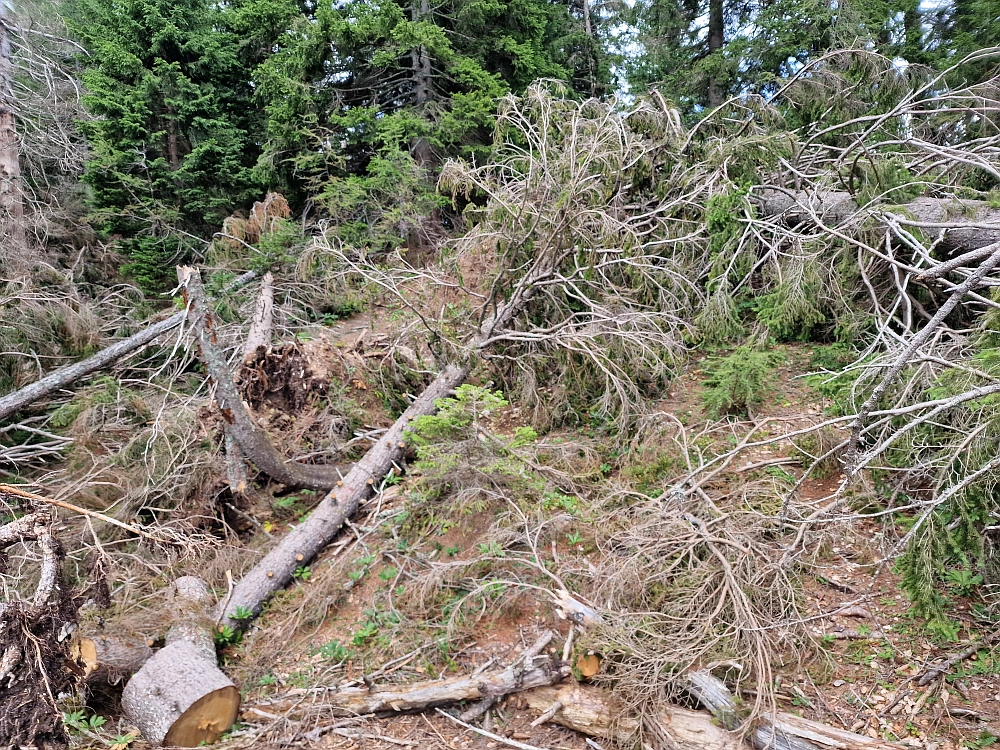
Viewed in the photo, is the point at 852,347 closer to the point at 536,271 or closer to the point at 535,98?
the point at 536,271

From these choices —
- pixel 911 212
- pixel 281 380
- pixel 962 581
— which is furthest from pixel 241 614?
pixel 911 212

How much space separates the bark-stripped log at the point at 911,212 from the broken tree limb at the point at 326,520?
12.6 ft

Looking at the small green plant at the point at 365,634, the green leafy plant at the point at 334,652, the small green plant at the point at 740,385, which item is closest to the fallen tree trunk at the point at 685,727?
the small green plant at the point at 365,634

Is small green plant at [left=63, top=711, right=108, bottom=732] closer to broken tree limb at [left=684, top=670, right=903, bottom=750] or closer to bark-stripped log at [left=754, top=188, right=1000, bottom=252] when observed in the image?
broken tree limb at [left=684, top=670, right=903, bottom=750]

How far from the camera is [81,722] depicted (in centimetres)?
317

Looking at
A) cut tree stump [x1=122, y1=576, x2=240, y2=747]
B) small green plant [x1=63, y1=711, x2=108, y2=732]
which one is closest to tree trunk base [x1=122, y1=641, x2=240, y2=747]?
cut tree stump [x1=122, y1=576, x2=240, y2=747]

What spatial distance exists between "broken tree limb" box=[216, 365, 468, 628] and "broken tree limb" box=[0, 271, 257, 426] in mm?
2386

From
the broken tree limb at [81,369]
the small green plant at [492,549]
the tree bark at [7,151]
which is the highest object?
the tree bark at [7,151]

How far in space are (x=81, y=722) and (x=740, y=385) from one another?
5.02 metres

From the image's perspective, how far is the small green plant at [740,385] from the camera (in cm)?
472

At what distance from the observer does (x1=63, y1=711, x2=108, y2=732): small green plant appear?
310 cm

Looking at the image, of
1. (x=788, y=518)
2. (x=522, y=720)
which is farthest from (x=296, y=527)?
(x=788, y=518)

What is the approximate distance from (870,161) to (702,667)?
15.4ft

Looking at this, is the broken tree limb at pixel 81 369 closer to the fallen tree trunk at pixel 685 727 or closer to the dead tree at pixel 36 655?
the dead tree at pixel 36 655
